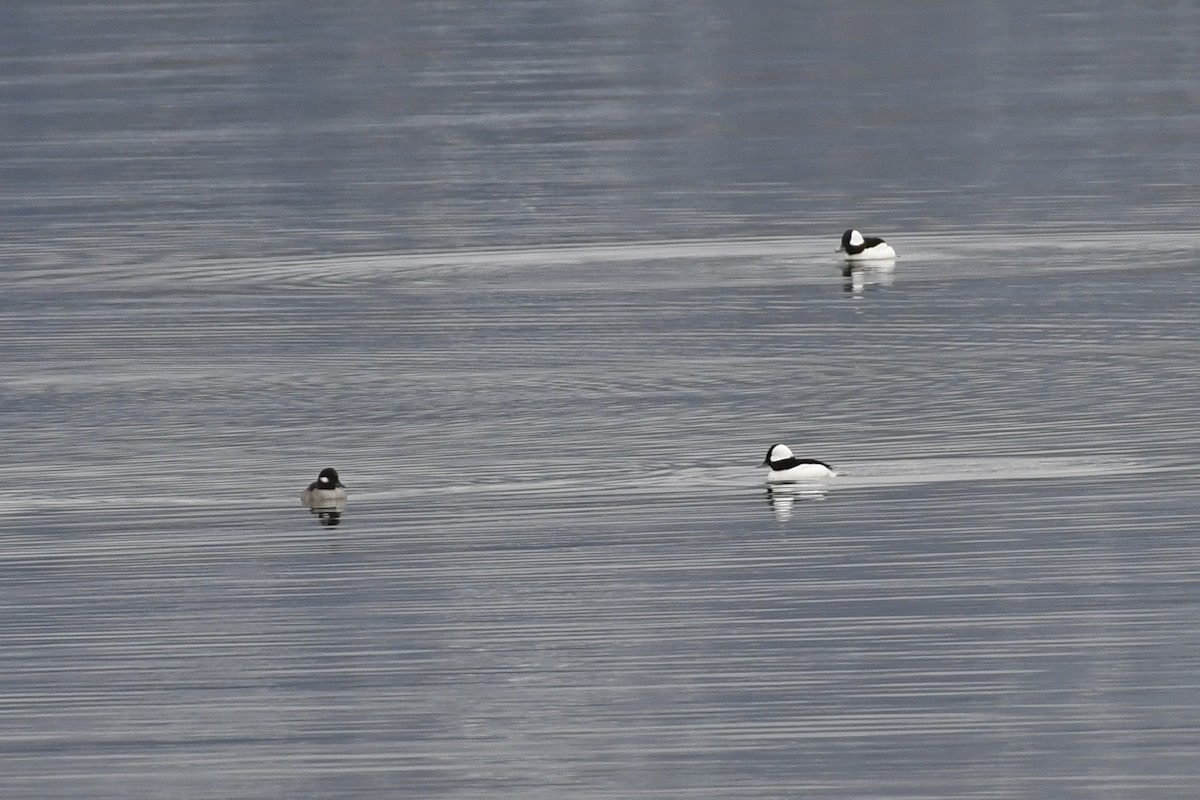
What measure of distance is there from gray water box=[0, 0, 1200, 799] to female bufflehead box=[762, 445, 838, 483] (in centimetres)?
19

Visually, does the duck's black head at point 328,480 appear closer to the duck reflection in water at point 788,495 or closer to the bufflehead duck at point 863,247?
the duck reflection in water at point 788,495

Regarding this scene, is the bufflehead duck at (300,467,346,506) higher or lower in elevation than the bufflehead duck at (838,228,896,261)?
lower

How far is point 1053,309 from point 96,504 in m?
12.6

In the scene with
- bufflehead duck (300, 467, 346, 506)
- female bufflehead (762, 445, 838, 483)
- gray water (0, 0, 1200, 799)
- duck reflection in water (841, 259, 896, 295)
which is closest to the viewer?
gray water (0, 0, 1200, 799)

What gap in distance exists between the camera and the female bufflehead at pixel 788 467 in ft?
70.5

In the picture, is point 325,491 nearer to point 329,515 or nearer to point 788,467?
point 329,515

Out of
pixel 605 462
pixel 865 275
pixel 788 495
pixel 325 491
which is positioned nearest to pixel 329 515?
pixel 325 491

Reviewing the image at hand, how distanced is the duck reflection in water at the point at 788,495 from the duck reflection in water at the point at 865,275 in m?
11.7

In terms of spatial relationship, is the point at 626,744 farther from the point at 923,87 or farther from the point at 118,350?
the point at 923,87

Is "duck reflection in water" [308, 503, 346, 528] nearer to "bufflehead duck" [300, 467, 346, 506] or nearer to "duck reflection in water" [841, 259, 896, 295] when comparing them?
"bufflehead duck" [300, 467, 346, 506]

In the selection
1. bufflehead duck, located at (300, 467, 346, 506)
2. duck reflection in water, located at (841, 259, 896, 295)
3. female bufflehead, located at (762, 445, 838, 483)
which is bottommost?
bufflehead duck, located at (300, 467, 346, 506)

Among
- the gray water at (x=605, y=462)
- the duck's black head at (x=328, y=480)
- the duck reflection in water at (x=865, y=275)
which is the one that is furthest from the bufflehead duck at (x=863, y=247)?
the duck's black head at (x=328, y=480)

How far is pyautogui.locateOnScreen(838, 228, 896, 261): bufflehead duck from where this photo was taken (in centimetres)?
3503

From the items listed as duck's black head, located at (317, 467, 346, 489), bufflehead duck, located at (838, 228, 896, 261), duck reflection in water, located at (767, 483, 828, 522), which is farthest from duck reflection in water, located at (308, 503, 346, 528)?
bufflehead duck, located at (838, 228, 896, 261)
